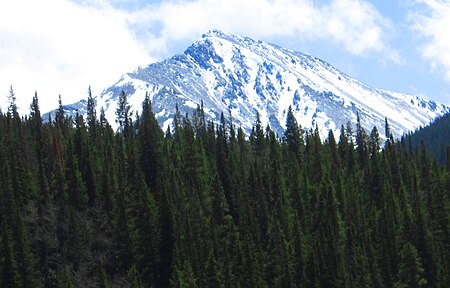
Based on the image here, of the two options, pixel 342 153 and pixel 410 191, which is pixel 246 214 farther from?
pixel 342 153

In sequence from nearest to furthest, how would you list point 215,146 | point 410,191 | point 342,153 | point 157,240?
point 157,240, point 410,191, point 215,146, point 342,153

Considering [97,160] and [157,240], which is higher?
[97,160]

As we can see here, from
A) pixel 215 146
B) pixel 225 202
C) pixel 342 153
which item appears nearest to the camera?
pixel 225 202

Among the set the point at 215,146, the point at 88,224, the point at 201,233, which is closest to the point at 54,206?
the point at 88,224

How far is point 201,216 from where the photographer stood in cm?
10212

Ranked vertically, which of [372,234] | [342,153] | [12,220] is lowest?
[372,234]

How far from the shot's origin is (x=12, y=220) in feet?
290

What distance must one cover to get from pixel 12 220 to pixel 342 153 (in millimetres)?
75227

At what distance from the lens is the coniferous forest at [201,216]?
3484 inches

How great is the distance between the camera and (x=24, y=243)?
83625 mm

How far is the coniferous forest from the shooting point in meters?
88.5

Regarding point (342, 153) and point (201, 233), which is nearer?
point (201, 233)

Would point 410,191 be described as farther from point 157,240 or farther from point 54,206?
point 54,206

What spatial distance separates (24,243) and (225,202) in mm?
35228
